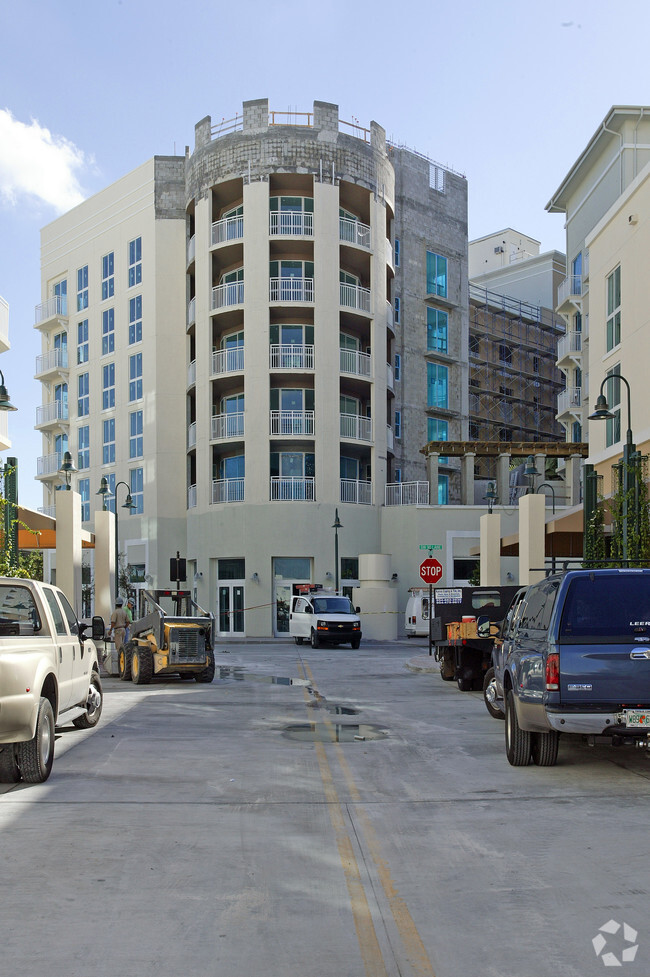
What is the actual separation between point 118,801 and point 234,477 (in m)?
40.8

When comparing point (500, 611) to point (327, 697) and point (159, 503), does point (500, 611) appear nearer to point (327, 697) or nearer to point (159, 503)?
point (327, 697)

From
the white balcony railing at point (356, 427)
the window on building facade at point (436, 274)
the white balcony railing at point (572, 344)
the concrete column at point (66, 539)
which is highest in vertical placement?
the window on building facade at point (436, 274)

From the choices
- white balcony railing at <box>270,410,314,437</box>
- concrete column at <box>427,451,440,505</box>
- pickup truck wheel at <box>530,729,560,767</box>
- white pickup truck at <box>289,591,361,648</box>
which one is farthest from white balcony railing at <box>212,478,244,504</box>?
pickup truck wheel at <box>530,729,560,767</box>

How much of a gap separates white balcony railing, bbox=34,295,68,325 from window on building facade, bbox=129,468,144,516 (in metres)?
14.2

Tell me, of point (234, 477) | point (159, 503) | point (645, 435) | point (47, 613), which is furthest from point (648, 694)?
point (159, 503)

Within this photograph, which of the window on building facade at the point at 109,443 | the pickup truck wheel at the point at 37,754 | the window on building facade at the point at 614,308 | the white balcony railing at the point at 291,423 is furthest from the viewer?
the window on building facade at the point at 109,443

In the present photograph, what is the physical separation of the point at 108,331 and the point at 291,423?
1684 cm

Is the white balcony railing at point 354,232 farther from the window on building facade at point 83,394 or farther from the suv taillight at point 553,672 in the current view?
the suv taillight at point 553,672

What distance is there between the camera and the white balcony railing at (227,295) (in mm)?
49281

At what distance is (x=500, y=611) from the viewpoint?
19.5 metres

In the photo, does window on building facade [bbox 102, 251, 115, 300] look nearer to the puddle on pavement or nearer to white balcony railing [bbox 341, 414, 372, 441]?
white balcony railing [bbox 341, 414, 372, 441]

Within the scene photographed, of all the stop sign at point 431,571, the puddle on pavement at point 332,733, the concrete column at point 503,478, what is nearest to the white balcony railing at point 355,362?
the concrete column at point 503,478

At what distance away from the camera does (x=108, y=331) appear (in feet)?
196

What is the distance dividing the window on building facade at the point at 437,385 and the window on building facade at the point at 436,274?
14.6 ft
